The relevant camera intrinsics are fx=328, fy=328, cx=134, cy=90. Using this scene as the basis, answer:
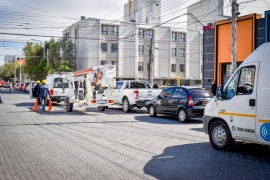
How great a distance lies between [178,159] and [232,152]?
1663 mm

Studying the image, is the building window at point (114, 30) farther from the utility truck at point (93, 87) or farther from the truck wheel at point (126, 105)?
the truck wheel at point (126, 105)

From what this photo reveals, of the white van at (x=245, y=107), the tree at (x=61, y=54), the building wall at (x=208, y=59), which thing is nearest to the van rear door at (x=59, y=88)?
the building wall at (x=208, y=59)

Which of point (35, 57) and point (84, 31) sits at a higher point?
point (84, 31)

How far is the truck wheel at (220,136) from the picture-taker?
320 inches

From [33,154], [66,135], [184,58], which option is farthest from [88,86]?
[184,58]

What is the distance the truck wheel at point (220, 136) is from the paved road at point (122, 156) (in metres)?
0.20

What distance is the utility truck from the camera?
18.1 m

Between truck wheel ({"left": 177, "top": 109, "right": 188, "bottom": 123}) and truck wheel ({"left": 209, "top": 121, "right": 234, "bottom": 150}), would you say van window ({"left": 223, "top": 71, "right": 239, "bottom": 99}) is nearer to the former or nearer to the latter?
truck wheel ({"left": 209, "top": 121, "right": 234, "bottom": 150})

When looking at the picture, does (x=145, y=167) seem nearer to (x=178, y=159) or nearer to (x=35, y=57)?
(x=178, y=159)

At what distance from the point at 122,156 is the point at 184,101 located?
7.35 meters

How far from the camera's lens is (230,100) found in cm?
799

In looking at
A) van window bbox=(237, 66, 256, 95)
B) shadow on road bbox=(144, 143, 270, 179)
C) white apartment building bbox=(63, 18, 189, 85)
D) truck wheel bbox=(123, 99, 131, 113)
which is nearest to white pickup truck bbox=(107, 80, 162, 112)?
truck wheel bbox=(123, 99, 131, 113)

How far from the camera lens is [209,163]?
275 inches

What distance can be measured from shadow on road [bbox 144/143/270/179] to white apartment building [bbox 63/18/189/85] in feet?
141
